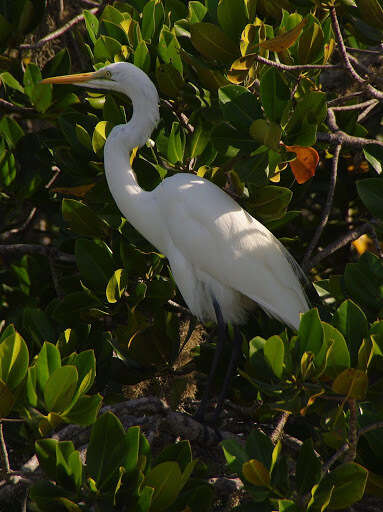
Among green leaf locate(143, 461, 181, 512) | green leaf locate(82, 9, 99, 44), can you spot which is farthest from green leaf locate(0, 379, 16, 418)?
green leaf locate(82, 9, 99, 44)

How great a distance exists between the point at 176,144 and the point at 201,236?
0.37 m

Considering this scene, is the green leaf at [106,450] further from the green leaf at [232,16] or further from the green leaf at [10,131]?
the green leaf at [10,131]

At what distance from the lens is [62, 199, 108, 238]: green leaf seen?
6.97 feet

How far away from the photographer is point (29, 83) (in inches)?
94.7

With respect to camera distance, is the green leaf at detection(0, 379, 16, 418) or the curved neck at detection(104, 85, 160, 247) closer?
the green leaf at detection(0, 379, 16, 418)

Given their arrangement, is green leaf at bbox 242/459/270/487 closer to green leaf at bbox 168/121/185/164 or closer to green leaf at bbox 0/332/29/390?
green leaf at bbox 0/332/29/390

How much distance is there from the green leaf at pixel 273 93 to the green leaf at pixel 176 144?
37cm

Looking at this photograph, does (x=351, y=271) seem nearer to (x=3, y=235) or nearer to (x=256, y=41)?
(x=256, y=41)

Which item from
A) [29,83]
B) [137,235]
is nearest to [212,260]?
[137,235]

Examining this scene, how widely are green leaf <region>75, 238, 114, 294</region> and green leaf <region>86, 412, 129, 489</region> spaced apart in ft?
2.41

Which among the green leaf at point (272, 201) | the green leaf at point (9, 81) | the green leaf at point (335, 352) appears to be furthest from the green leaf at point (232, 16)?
the green leaf at point (335, 352)

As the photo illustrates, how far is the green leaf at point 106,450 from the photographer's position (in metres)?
1.40

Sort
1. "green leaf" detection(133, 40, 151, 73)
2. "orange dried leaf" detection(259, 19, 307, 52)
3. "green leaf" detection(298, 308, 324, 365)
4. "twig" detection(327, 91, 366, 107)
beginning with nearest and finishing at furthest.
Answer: "green leaf" detection(298, 308, 324, 365), "orange dried leaf" detection(259, 19, 307, 52), "twig" detection(327, 91, 366, 107), "green leaf" detection(133, 40, 151, 73)

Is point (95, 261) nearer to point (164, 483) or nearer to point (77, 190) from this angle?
point (77, 190)
